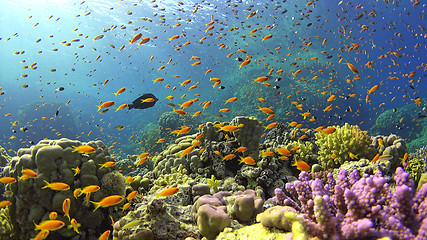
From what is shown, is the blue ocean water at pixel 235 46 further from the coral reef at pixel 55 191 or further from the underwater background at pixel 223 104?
the coral reef at pixel 55 191

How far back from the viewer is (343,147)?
667 centimetres

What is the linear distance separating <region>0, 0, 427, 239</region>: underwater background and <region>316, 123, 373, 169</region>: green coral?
33mm

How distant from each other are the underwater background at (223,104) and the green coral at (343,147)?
3 cm

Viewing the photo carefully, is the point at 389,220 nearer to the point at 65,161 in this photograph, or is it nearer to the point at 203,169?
the point at 203,169

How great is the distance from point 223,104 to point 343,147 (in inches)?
1273

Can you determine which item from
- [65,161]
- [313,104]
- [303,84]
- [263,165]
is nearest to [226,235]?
[263,165]

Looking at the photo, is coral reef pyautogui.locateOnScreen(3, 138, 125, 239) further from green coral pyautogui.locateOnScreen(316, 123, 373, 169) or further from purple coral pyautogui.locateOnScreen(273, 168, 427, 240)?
green coral pyautogui.locateOnScreen(316, 123, 373, 169)

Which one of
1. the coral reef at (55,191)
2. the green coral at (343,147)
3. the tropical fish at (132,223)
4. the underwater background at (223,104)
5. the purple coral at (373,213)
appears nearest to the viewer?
the purple coral at (373,213)

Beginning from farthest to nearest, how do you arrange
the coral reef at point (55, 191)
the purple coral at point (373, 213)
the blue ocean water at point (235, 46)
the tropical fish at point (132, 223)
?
the blue ocean water at point (235, 46) < the coral reef at point (55, 191) < the tropical fish at point (132, 223) < the purple coral at point (373, 213)

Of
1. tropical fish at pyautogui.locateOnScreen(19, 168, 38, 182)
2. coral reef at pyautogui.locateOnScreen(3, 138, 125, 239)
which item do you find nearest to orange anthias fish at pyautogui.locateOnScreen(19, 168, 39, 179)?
tropical fish at pyautogui.locateOnScreen(19, 168, 38, 182)

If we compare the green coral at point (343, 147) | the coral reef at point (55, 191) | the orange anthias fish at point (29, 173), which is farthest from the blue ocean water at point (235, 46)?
the orange anthias fish at point (29, 173)

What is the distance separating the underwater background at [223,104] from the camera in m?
5.67

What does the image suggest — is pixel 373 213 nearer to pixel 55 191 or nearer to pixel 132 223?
pixel 132 223

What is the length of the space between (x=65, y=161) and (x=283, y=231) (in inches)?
206
